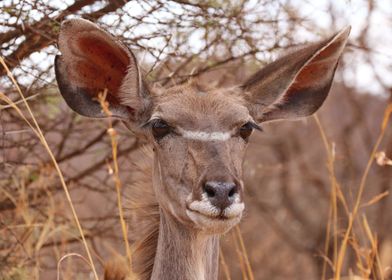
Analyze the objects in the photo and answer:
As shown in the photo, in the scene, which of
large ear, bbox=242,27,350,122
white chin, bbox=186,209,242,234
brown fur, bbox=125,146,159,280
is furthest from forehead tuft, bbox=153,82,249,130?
white chin, bbox=186,209,242,234

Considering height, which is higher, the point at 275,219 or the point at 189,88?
the point at 189,88

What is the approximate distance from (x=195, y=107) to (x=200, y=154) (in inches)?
15.5

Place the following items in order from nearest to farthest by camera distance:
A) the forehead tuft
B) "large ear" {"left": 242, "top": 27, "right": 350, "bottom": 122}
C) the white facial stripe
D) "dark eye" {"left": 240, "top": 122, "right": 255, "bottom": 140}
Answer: the white facial stripe → the forehead tuft → "dark eye" {"left": 240, "top": 122, "right": 255, "bottom": 140} → "large ear" {"left": 242, "top": 27, "right": 350, "bottom": 122}

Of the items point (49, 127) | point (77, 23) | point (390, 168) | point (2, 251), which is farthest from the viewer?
point (390, 168)

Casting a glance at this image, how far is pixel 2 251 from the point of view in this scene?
6809 mm

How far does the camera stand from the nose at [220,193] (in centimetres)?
449

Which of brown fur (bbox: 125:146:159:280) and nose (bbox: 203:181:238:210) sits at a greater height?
nose (bbox: 203:181:238:210)

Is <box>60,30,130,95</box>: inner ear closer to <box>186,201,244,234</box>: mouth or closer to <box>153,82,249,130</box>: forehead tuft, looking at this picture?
<box>153,82,249,130</box>: forehead tuft

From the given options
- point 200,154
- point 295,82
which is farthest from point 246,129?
point 295,82

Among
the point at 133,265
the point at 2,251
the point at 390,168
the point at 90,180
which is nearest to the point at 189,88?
the point at 133,265

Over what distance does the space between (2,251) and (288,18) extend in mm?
2740

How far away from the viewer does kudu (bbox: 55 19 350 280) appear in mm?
4684

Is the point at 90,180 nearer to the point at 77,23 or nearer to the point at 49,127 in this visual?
the point at 49,127

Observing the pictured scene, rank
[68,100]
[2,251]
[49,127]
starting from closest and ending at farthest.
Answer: [68,100], [2,251], [49,127]
